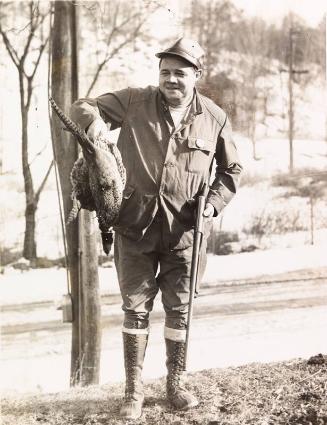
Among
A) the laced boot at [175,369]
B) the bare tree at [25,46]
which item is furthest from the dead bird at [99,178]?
the bare tree at [25,46]

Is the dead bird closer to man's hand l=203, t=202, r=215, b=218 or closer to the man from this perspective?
the man

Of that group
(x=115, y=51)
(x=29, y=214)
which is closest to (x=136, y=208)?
(x=115, y=51)

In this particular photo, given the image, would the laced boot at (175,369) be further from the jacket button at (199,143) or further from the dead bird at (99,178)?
the jacket button at (199,143)

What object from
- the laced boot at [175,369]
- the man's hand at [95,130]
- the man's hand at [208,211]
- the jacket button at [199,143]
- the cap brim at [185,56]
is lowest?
the laced boot at [175,369]

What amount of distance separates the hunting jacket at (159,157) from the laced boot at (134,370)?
0.49 metres

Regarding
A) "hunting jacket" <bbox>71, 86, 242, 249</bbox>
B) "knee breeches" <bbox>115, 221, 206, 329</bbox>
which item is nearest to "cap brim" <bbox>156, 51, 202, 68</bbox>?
"hunting jacket" <bbox>71, 86, 242, 249</bbox>

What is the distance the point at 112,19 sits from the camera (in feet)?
13.6

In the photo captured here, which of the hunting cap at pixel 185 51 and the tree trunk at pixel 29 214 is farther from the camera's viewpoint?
the tree trunk at pixel 29 214

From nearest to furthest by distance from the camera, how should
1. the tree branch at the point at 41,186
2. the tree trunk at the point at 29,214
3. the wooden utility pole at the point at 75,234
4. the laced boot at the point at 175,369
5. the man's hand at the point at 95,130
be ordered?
1. the man's hand at the point at 95,130
2. the laced boot at the point at 175,369
3. the wooden utility pole at the point at 75,234
4. the tree branch at the point at 41,186
5. the tree trunk at the point at 29,214

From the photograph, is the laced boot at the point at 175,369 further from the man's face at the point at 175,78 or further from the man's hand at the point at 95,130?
the man's face at the point at 175,78

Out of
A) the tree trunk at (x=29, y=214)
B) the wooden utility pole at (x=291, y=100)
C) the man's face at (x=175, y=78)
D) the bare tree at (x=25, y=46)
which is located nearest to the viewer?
the man's face at (x=175, y=78)

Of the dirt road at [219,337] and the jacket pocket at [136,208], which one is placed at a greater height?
the jacket pocket at [136,208]

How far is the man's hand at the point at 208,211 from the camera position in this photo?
2734 mm

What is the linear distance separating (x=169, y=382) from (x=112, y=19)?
2512 mm
